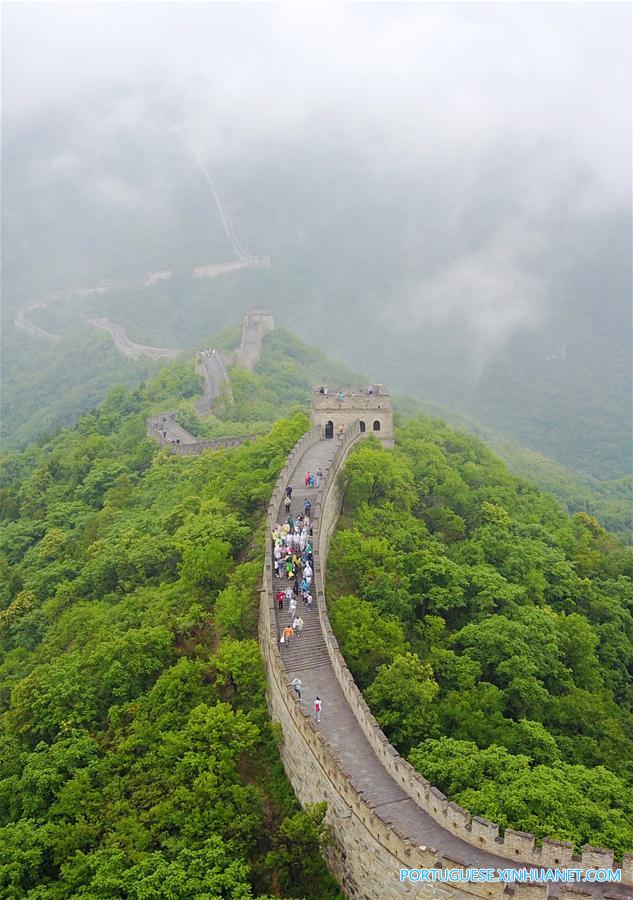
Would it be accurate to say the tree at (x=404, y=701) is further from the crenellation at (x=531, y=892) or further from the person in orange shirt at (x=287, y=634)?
the crenellation at (x=531, y=892)

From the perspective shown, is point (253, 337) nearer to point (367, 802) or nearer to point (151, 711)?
point (151, 711)

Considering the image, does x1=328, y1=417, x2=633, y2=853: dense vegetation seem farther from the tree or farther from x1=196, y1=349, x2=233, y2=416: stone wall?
x1=196, y1=349, x2=233, y2=416: stone wall

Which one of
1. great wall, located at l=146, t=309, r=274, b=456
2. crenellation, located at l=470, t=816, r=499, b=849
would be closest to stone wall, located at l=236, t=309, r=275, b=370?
great wall, located at l=146, t=309, r=274, b=456

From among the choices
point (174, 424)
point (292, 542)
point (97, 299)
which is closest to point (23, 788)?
point (292, 542)

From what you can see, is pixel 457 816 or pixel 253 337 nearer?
pixel 457 816

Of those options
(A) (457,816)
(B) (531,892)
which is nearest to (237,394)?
(A) (457,816)
